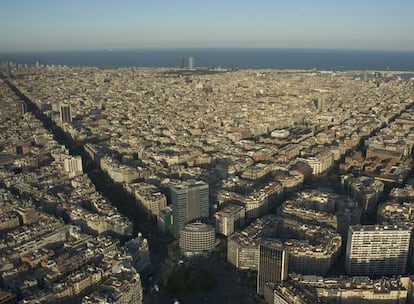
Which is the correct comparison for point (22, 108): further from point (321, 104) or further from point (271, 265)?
point (271, 265)

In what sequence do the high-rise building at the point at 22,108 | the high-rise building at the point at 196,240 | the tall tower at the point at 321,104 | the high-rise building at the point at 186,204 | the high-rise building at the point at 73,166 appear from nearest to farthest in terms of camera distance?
the high-rise building at the point at 196,240 < the high-rise building at the point at 186,204 < the high-rise building at the point at 73,166 < the high-rise building at the point at 22,108 < the tall tower at the point at 321,104

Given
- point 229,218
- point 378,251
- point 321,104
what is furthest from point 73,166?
point 321,104

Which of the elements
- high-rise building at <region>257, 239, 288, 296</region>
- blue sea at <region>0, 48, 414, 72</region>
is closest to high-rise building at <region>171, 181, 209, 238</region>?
high-rise building at <region>257, 239, 288, 296</region>

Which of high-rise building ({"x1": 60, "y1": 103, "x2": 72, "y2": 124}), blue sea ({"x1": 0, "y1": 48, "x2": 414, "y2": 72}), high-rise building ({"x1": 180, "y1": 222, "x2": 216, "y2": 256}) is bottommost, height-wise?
high-rise building ({"x1": 180, "y1": 222, "x2": 216, "y2": 256})

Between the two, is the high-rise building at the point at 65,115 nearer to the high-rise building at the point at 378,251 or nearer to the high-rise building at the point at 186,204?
the high-rise building at the point at 186,204

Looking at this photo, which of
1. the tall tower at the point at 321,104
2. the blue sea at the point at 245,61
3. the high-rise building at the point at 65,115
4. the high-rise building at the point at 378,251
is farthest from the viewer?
the blue sea at the point at 245,61

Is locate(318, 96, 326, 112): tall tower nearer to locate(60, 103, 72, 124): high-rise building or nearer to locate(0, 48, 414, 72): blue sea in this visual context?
locate(60, 103, 72, 124): high-rise building

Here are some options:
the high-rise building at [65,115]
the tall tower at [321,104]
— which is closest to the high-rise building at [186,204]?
the high-rise building at [65,115]
